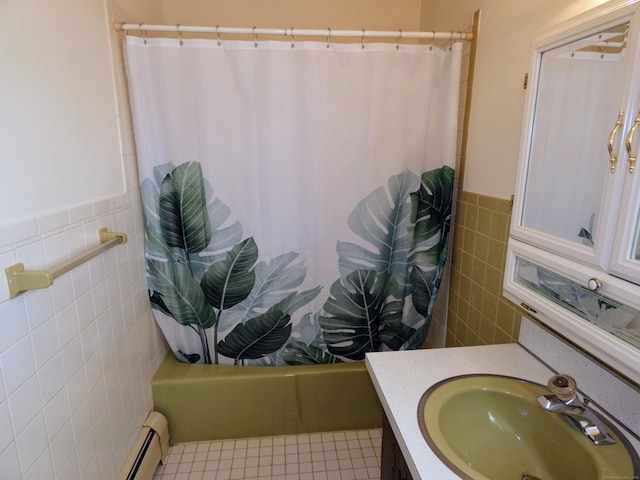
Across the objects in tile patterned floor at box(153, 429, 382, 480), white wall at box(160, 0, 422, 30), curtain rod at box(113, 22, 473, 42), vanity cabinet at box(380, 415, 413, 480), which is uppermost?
white wall at box(160, 0, 422, 30)

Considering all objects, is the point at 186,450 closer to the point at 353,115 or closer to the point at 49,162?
the point at 49,162

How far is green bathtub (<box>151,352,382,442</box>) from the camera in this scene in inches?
73.5

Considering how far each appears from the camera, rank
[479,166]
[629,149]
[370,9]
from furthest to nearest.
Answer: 1. [370,9]
2. [479,166]
3. [629,149]

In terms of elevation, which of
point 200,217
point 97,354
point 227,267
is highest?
point 200,217

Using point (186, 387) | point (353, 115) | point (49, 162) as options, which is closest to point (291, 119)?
point (353, 115)

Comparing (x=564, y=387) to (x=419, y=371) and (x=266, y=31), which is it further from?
(x=266, y=31)

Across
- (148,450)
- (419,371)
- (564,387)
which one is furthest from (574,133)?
(148,450)

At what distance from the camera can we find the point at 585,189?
0.87m

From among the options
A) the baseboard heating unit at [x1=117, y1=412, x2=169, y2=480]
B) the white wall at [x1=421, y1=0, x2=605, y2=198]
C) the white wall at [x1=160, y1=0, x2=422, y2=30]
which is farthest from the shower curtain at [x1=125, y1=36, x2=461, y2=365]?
the white wall at [x1=160, y1=0, x2=422, y2=30]

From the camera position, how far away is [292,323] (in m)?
1.92

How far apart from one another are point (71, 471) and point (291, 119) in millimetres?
1500

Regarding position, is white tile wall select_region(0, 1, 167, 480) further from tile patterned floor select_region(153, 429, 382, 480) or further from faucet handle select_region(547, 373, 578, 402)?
faucet handle select_region(547, 373, 578, 402)

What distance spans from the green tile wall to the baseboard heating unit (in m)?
1.47

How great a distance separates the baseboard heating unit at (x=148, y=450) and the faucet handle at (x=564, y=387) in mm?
1580
